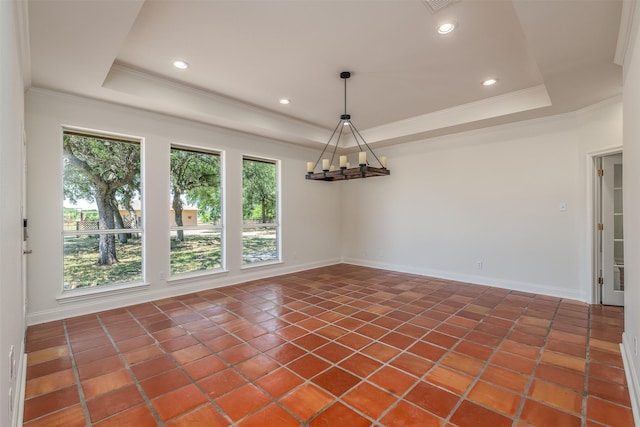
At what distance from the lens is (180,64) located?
11.3ft

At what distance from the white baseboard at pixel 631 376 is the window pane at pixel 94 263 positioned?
16.8 feet

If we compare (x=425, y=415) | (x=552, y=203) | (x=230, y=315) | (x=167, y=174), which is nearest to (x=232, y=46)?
(x=167, y=174)

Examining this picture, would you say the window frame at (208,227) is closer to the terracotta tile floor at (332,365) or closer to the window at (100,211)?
the window at (100,211)

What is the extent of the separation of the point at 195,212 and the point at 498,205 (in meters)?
4.91

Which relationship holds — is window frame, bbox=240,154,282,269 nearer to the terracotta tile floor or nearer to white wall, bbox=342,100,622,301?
the terracotta tile floor

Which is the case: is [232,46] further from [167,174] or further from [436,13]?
[167,174]

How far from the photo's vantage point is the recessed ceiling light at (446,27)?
2701mm

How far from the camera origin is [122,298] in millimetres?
4078

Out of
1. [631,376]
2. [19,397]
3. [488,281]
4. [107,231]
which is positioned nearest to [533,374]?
[631,376]

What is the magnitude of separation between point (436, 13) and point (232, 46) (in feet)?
6.29

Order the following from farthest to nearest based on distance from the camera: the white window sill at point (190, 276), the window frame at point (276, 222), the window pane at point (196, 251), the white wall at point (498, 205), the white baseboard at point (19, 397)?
the window frame at point (276, 222), the window pane at point (196, 251), the white window sill at point (190, 276), the white wall at point (498, 205), the white baseboard at point (19, 397)

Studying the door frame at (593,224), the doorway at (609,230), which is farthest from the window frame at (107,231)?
the doorway at (609,230)

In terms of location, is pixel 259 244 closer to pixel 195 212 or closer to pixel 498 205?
pixel 195 212

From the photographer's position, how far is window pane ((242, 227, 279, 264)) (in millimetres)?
5602
